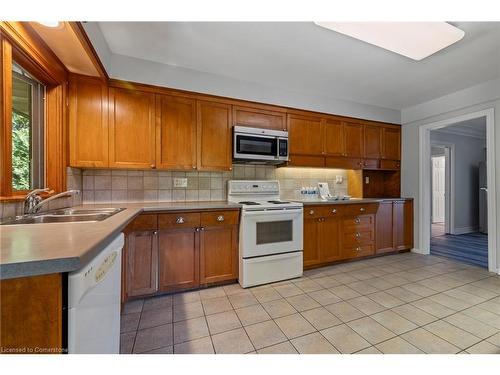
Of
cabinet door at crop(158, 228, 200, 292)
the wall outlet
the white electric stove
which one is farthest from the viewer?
the wall outlet

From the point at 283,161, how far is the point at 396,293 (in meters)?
1.86

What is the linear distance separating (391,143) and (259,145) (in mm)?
2429

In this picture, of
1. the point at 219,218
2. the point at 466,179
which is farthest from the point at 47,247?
the point at 466,179

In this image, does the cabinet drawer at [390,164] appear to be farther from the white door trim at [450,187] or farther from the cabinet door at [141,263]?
the cabinet door at [141,263]

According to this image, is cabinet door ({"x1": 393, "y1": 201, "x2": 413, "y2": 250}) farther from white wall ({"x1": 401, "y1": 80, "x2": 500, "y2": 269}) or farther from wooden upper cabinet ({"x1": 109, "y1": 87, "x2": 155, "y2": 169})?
wooden upper cabinet ({"x1": 109, "y1": 87, "x2": 155, "y2": 169})

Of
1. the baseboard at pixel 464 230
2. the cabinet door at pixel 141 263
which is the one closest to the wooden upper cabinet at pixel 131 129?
the cabinet door at pixel 141 263

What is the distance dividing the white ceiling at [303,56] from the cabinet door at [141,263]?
173cm

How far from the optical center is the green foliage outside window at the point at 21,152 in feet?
5.15

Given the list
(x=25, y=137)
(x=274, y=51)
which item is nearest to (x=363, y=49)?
(x=274, y=51)

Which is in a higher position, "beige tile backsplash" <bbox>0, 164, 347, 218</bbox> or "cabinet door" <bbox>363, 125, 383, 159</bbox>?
"cabinet door" <bbox>363, 125, 383, 159</bbox>

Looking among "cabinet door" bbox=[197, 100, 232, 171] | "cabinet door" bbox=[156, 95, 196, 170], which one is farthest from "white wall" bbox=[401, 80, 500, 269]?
"cabinet door" bbox=[156, 95, 196, 170]

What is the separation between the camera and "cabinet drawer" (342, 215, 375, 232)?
306 centimetres

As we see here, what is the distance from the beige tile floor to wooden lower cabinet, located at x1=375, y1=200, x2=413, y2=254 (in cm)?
74

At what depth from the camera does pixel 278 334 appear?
63.2 inches
